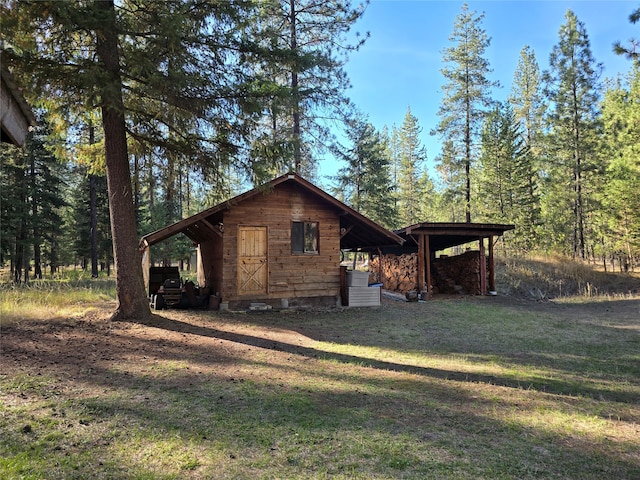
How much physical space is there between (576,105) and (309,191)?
74.7 feet

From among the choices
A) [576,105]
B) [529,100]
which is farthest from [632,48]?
[529,100]

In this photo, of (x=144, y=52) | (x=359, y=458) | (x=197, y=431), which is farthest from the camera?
(x=144, y=52)

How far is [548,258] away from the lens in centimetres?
2180

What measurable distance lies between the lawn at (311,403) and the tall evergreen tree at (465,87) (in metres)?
19.5

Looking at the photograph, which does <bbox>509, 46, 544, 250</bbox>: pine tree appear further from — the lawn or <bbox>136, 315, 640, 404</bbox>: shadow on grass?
<bbox>136, 315, 640, 404</bbox>: shadow on grass

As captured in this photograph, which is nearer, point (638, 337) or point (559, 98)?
point (638, 337)

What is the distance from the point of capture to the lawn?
2994 mm

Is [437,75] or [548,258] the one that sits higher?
[437,75]

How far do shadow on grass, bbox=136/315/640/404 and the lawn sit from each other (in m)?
0.04

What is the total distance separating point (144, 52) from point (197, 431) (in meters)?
7.28

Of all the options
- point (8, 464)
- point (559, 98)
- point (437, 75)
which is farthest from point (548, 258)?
point (8, 464)

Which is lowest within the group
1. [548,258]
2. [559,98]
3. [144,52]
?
[548,258]

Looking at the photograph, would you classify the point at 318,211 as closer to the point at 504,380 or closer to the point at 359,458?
the point at 504,380

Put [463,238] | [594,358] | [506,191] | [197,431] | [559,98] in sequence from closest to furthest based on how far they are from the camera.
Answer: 1. [197,431]
2. [594,358]
3. [463,238]
4. [559,98]
5. [506,191]
